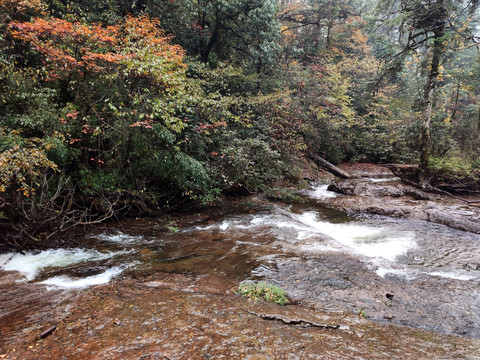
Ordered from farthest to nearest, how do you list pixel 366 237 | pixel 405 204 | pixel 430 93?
pixel 430 93 < pixel 405 204 < pixel 366 237

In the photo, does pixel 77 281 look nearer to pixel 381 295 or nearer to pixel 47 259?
pixel 47 259

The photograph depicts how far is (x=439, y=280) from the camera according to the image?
4.83 metres

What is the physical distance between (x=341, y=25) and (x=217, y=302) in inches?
1073

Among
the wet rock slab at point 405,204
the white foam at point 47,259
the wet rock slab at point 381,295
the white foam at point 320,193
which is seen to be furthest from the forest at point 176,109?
the wet rock slab at point 381,295

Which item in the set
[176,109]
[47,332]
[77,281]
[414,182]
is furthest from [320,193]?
[47,332]

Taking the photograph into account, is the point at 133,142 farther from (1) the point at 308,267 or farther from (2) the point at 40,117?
(1) the point at 308,267

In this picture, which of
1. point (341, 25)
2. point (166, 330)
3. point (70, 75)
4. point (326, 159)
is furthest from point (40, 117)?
point (341, 25)

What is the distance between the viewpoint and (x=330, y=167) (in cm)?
1772

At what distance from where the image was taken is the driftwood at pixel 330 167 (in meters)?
17.0

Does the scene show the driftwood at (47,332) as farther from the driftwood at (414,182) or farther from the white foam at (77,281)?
the driftwood at (414,182)

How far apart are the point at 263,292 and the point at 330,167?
14877 millimetres

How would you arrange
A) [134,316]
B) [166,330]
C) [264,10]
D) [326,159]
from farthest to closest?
[326,159] < [264,10] < [134,316] < [166,330]

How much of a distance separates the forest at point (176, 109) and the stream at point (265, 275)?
1023mm


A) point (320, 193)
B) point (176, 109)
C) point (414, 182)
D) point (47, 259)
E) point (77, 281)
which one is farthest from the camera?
point (320, 193)
